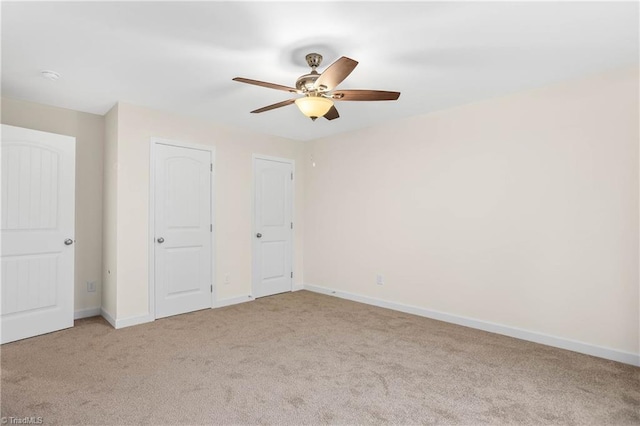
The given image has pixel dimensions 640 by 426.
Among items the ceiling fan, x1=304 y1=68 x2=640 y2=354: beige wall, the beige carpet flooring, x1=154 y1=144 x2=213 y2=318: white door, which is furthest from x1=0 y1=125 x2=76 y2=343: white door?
x1=304 y1=68 x2=640 y2=354: beige wall

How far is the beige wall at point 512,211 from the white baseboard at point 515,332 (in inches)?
1.9

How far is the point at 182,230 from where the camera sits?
416cm

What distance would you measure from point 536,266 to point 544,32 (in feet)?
6.69

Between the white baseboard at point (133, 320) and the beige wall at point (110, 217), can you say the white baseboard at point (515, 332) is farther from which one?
the beige wall at point (110, 217)

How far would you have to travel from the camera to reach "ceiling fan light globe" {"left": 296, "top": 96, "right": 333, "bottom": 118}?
247 centimetres

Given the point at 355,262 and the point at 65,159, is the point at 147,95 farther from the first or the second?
the point at 355,262

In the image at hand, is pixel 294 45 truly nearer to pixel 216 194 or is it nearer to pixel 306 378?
pixel 306 378

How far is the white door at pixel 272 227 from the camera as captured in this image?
495cm

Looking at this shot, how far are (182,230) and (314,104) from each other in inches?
100

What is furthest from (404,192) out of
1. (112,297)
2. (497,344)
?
(112,297)

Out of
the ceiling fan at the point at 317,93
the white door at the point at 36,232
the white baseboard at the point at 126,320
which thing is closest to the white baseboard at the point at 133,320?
the white baseboard at the point at 126,320

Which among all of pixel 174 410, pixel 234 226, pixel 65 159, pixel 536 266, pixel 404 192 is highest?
pixel 65 159

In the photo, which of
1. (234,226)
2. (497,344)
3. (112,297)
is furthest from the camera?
(234,226)

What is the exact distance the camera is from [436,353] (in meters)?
2.96
